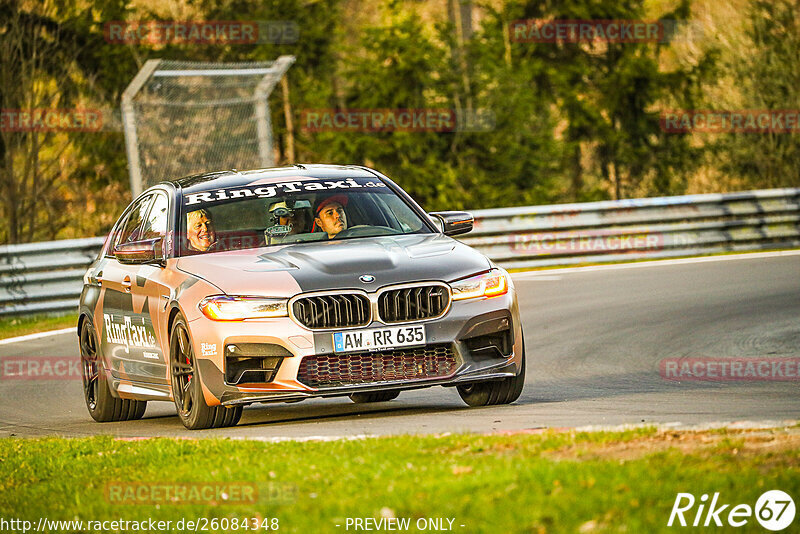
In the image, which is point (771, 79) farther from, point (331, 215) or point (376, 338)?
point (376, 338)

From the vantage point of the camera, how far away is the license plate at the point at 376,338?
852 cm

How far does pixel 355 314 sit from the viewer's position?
8555 mm

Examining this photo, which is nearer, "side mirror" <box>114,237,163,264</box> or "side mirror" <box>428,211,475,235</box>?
"side mirror" <box>114,237,163,264</box>

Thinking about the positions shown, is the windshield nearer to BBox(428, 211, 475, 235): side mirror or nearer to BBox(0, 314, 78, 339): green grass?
BBox(428, 211, 475, 235): side mirror

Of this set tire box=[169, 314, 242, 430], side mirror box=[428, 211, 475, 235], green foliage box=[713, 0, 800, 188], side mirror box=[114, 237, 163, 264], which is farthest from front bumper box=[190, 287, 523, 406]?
green foliage box=[713, 0, 800, 188]

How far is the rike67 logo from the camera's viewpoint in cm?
504

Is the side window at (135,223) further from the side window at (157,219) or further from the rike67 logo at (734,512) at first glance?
the rike67 logo at (734,512)

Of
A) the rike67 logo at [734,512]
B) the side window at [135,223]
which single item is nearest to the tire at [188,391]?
the side window at [135,223]

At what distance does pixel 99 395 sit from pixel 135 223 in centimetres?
134

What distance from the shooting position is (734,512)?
5168 millimetres

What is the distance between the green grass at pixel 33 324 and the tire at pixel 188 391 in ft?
26.7

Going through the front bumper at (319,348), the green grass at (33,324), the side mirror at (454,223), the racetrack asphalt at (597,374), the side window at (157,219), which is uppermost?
the side window at (157,219)

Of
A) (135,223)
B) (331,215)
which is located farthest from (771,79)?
(331,215)

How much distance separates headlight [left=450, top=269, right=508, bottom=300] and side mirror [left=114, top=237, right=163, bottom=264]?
2.17m
